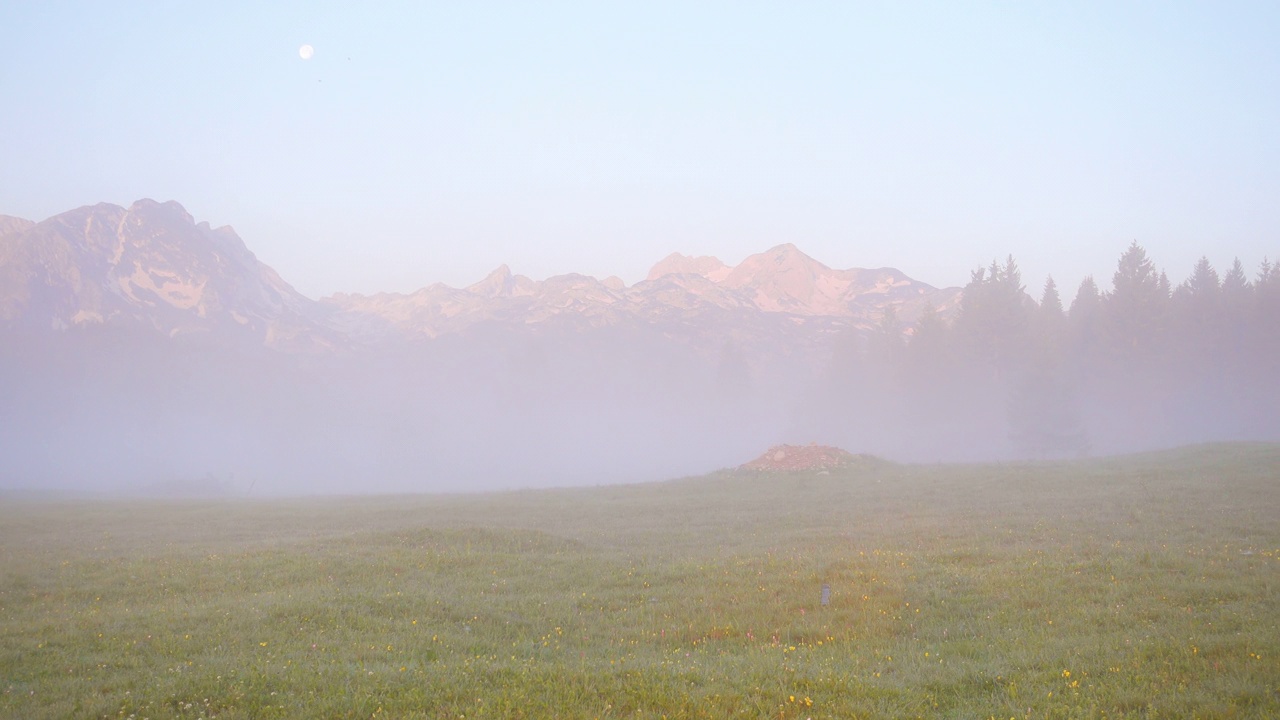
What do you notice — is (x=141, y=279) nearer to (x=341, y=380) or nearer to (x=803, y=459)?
(x=341, y=380)

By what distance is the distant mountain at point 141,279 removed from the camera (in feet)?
426

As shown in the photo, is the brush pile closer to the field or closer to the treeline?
the field

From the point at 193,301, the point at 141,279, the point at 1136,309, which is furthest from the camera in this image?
the point at 193,301

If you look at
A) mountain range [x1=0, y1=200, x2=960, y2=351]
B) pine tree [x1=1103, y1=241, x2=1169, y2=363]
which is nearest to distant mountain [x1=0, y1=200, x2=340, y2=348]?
mountain range [x1=0, y1=200, x2=960, y2=351]

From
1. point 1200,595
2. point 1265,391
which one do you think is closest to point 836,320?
point 1265,391

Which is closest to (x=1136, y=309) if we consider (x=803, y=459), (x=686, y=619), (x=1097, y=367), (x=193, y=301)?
(x=1097, y=367)

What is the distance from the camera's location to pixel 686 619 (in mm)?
13312

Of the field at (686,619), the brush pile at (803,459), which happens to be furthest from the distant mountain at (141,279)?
the field at (686,619)

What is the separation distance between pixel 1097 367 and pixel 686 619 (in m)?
81.5

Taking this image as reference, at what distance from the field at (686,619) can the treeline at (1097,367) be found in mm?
50731

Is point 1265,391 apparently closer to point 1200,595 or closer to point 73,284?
point 1200,595

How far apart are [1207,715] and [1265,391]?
278 feet

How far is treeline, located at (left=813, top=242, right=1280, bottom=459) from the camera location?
70.3 meters

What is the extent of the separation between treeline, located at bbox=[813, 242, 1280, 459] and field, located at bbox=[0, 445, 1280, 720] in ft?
166
